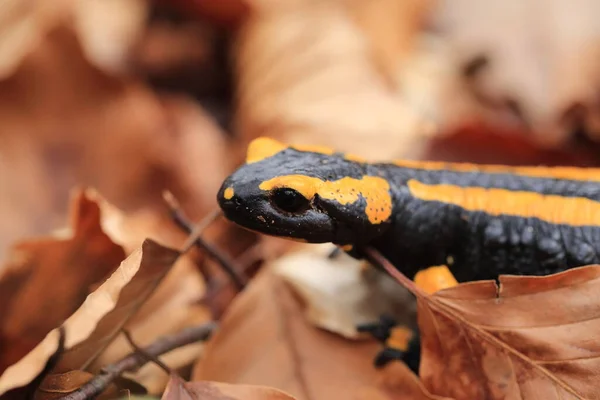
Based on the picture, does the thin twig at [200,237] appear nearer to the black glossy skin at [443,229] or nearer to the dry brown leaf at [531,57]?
Result: the black glossy skin at [443,229]

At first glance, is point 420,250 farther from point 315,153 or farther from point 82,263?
point 82,263

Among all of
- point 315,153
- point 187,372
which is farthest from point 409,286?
point 187,372

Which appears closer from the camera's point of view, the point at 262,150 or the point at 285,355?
the point at 285,355

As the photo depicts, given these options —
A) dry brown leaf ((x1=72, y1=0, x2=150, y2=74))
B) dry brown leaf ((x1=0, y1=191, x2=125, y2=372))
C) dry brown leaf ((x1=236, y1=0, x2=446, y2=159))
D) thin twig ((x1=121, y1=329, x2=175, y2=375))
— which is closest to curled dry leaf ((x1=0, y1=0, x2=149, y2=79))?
dry brown leaf ((x1=72, y1=0, x2=150, y2=74))

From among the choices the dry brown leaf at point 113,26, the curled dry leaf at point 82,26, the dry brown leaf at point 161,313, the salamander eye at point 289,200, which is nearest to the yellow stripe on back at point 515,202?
the salamander eye at point 289,200

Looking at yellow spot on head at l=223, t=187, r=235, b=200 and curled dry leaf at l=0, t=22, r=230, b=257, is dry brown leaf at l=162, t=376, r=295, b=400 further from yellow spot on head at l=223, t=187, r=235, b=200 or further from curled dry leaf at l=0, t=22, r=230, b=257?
curled dry leaf at l=0, t=22, r=230, b=257

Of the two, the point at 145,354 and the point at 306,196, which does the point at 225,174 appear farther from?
the point at 145,354

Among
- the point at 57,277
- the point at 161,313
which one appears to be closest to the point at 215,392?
the point at 161,313
